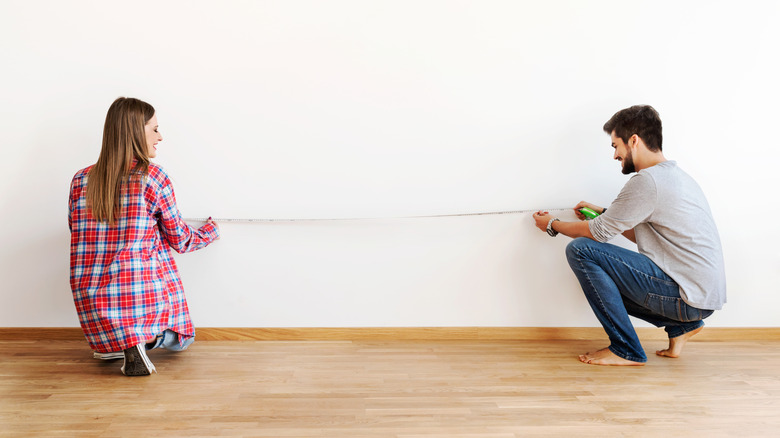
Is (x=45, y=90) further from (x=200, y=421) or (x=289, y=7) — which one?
(x=200, y=421)

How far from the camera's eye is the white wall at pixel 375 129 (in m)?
2.35

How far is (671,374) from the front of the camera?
202cm

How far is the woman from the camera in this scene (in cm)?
194

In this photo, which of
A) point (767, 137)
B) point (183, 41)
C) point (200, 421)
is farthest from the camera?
point (767, 137)

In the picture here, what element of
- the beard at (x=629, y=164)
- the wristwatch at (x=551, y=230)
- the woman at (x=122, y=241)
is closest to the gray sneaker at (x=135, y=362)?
the woman at (x=122, y=241)

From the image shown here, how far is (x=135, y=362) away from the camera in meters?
1.94

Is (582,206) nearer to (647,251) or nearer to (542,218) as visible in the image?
(542,218)

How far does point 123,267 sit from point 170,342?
37cm

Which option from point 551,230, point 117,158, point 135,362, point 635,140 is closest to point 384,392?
point 135,362

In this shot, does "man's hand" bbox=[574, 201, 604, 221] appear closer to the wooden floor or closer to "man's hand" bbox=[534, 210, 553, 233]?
"man's hand" bbox=[534, 210, 553, 233]

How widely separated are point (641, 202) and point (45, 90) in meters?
2.43

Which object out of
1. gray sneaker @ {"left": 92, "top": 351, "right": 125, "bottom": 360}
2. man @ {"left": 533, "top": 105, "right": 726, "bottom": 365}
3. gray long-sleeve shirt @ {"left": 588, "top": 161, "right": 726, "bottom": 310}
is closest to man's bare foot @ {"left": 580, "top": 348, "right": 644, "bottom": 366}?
man @ {"left": 533, "top": 105, "right": 726, "bottom": 365}

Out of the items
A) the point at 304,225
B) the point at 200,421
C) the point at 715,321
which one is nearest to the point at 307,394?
the point at 200,421

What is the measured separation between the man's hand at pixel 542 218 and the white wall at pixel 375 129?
7 centimetres
